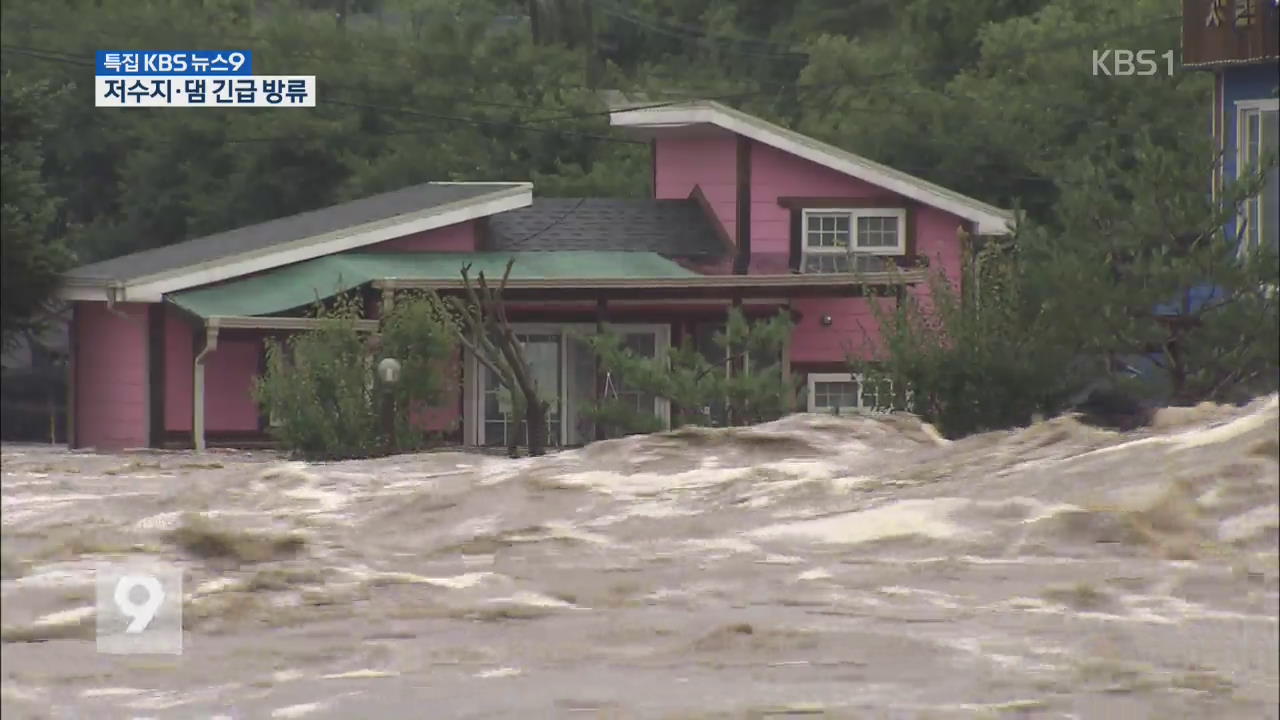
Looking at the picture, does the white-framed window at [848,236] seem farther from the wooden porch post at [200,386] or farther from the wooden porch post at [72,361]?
A: the wooden porch post at [72,361]

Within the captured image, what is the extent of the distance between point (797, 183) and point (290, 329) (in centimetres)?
998

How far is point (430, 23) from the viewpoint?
176ft

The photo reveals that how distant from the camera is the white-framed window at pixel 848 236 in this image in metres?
33.4

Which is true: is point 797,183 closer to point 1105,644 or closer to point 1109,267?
point 1109,267

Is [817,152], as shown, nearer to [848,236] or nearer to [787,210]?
[787,210]

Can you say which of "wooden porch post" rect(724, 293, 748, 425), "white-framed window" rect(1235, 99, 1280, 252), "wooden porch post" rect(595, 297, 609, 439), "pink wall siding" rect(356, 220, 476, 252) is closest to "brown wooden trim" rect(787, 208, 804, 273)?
"wooden porch post" rect(724, 293, 748, 425)

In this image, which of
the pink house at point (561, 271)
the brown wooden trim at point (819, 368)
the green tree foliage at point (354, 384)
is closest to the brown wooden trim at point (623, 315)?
the pink house at point (561, 271)

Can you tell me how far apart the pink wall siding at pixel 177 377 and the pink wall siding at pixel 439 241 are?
9.23ft

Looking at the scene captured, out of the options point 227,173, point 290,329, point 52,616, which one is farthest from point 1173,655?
point 227,173
